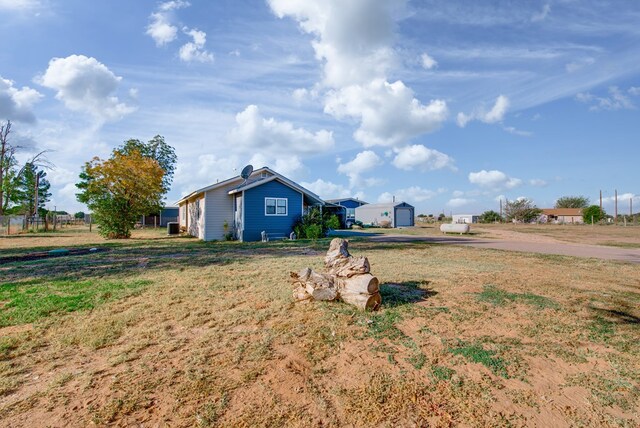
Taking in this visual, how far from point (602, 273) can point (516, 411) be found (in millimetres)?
8118

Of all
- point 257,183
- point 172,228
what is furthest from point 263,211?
point 172,228

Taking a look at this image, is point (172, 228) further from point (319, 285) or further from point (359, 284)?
point (359, 284)

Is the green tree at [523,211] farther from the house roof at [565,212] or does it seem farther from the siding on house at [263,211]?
the siding on house at [263,211]

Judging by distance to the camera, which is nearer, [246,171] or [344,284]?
[344,284]

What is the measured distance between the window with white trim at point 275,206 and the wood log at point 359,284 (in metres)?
13.2

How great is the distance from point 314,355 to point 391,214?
35936mm

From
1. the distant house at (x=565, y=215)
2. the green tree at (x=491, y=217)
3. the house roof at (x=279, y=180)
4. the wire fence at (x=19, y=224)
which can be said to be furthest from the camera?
the distant house at (x=565, y=215)

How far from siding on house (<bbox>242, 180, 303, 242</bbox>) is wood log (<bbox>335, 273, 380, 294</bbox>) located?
12.8 m

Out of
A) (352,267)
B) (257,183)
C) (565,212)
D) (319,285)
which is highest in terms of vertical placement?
(257,183)

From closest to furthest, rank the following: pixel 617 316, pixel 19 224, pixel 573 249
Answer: pixel 617 316 → pixel 573 249 → pixel 19 224

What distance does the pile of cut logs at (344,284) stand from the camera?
508 centimetres

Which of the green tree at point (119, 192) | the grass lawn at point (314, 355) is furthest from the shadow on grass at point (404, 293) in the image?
the green tree at point (119, 192)

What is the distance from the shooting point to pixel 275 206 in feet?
60.8

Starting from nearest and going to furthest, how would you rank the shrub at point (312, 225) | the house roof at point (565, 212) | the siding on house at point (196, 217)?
1. the shrub at point (312, 225)
2. the siding on house at point (196, 217)
3. the house roof at point (565, 212)
